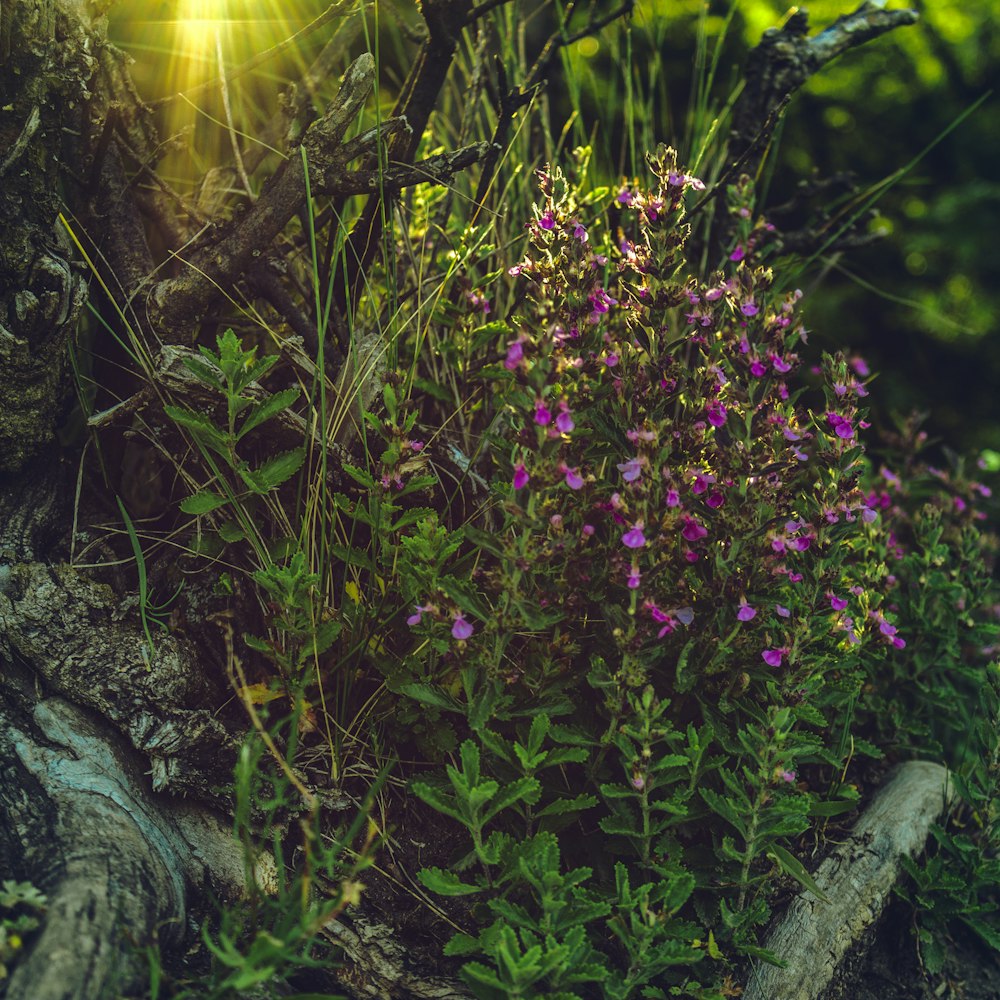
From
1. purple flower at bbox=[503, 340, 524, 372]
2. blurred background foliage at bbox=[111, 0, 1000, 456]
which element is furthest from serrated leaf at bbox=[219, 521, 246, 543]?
blurred background foliage at bbox=[111, 0, 1000, 456]

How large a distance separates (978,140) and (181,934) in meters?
4.24

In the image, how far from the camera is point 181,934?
1681 mm

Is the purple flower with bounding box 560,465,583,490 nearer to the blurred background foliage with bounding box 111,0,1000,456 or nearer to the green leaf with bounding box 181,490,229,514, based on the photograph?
the green leaf with bounding box 181,490,229,514

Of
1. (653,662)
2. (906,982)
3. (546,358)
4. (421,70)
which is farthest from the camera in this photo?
(421,70)

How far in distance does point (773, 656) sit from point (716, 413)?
1.65 ft

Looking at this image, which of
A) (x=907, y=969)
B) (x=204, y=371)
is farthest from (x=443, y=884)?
(x=907, y=969)

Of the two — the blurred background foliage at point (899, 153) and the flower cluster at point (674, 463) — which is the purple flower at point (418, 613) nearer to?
the flower cluster at point (674, 463)

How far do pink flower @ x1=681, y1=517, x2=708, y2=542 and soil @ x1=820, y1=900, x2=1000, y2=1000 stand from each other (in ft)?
3.51

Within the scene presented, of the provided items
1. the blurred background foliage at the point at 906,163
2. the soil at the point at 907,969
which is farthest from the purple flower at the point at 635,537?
the blurred background foliage at the point at 906,163

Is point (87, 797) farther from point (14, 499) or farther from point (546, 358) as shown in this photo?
point (546, 358)

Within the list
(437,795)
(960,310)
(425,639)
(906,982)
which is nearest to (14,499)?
(425,639)

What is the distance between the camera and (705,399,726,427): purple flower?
1.87 m

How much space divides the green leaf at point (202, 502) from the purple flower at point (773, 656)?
1.13m

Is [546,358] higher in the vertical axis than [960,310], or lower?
higher
